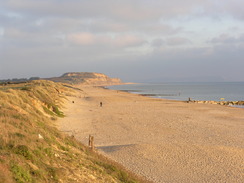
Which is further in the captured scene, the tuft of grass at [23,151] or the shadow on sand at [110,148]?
the shadow on sand at [110,148]

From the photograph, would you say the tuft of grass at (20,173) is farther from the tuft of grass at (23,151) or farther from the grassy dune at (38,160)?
the tuft of grass at (23,151)

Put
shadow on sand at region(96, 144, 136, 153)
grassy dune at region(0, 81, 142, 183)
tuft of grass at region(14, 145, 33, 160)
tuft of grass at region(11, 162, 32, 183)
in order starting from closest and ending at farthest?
1. tuft of grass at region(11, 162, 32, 183)
2. grassy dune at region(0, 81, 142, 183)
3. tuft of grass at region(14, 145, 33, 160)
4. shadow on sand at region(96, 144, 136, 153)

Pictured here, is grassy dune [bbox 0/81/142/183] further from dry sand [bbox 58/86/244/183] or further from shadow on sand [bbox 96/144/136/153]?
shadow on sand [bbox 96/144/136/153]

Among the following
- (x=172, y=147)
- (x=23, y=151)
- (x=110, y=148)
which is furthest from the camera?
(x=172, y=147)

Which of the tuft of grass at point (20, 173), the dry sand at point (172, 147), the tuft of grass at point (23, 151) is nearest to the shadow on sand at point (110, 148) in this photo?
the dry sand at point (172, 147)

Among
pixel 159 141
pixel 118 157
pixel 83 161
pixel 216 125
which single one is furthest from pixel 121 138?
pixel 216 125

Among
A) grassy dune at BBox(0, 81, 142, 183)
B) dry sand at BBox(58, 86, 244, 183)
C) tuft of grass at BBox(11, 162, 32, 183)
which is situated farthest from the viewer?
dry sand at BBox(58, 86, 244, 183)

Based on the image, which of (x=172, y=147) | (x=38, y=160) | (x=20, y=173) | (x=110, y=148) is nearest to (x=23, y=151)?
(x=38, y=160)

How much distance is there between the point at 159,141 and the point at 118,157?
497 cm

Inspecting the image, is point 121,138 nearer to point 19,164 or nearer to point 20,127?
point 20,127

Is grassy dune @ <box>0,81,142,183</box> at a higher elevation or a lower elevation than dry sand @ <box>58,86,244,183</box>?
higher

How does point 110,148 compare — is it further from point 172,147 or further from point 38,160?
point 38,160

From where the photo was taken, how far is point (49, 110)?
1025 inches

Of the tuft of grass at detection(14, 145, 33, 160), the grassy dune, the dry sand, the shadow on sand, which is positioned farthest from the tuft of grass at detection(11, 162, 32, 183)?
the shadow on sand
